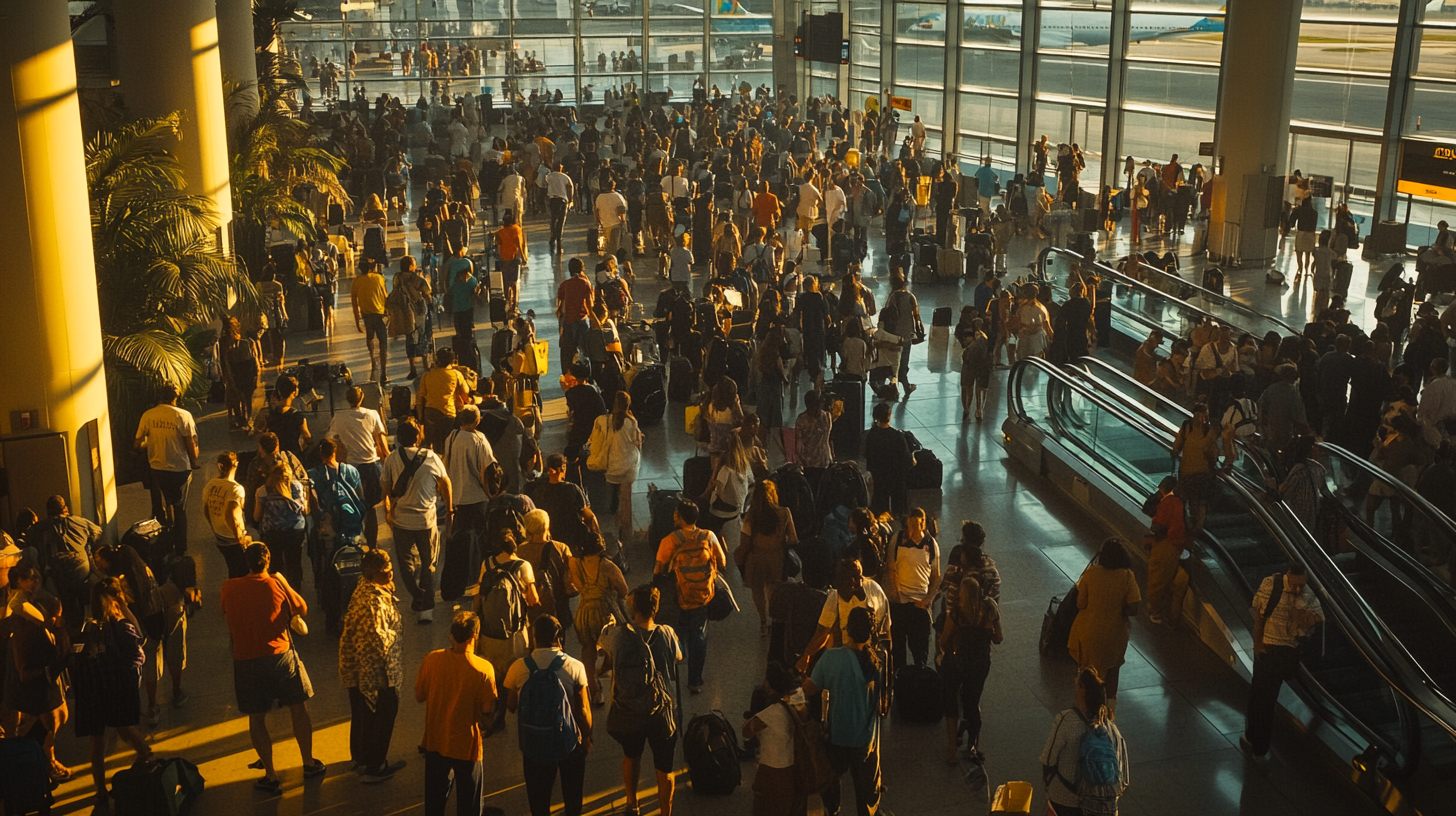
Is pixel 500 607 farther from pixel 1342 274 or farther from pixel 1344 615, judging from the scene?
pixel 1342 274

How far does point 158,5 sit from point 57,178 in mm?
7355

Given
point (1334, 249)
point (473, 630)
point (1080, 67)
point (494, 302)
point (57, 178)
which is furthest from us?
point (1080, 67)

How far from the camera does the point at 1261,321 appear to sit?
1552cm

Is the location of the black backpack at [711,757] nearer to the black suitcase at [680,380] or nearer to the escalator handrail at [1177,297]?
the black suitcase at [680,380]

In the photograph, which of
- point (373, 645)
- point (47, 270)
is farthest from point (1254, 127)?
point (373, 645)

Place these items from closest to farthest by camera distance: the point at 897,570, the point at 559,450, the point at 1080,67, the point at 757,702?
1. the point at 757,702
2. the point at 897,570
3. the point at 559,450
4. the point at 1080,67

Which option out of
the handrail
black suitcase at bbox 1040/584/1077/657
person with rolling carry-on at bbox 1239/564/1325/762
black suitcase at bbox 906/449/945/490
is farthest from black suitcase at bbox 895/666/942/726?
black suitcase at bbox 906/449/945/490

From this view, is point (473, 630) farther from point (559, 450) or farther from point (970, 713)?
point (559, 450)

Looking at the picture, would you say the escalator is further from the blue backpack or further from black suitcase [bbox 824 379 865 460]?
the blue backpack

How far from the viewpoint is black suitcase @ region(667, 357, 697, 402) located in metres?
14.3

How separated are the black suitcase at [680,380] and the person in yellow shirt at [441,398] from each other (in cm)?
361

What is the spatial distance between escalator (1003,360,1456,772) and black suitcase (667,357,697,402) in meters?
3.38

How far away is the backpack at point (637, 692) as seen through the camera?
652cm

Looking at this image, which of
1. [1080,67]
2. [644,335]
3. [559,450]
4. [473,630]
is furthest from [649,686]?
[1080,67]
